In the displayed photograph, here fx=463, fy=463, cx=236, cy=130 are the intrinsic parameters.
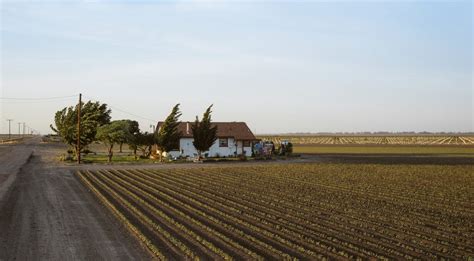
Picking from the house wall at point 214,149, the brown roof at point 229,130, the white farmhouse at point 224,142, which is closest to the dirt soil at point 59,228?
the house wall at point 214,149

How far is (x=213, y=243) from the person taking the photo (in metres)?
14.5

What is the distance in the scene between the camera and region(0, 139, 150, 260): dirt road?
44.7ft

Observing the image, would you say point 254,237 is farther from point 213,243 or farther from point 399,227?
point 399,227

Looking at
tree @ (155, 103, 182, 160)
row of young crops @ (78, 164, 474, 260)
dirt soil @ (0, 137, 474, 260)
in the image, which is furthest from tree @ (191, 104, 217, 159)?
dirt soil @ (0, 137, 474, 260)

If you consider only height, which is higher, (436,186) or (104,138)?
(104,138)

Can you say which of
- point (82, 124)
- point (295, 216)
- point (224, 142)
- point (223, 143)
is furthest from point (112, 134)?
point (295, 216)

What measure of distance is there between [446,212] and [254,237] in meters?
10.6

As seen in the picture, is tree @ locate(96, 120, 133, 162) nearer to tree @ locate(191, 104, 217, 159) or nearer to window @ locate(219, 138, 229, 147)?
tree @ locate(191, 104, 217, 159)

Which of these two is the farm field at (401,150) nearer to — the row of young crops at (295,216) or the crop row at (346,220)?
the row of young crops at (295,216)

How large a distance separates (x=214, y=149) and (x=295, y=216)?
45.1m

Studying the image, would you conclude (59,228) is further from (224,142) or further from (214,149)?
(224,142)

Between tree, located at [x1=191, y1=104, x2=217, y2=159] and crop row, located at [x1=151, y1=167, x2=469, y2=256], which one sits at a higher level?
tree, located at [x1=191, y1=104, x2=217, y2=159]

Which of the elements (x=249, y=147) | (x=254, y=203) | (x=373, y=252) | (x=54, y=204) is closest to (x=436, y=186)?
(x=254, y=203)

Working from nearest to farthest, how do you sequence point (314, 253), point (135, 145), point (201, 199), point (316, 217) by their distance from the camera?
point (314, 253) < point (316, 217) < point (201, 199) < point (135, 145)
